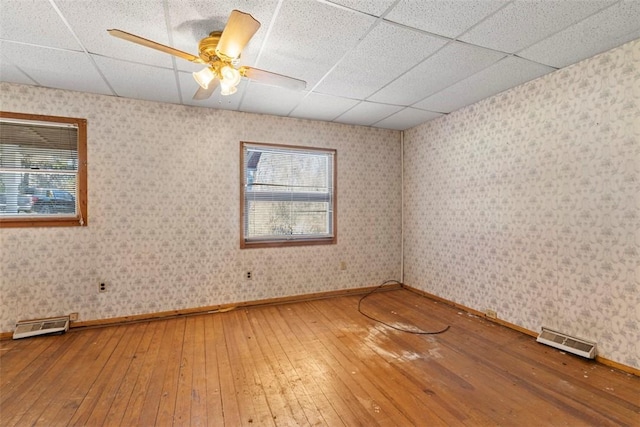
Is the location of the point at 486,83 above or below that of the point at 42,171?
above

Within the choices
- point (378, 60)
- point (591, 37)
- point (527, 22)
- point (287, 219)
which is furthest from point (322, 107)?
point (591, 37)

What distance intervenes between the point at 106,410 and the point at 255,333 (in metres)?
1.30

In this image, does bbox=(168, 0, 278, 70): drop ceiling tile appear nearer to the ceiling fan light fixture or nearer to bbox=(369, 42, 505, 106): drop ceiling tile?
the ceiling fan light fixture

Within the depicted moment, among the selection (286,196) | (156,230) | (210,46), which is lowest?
(156,230)

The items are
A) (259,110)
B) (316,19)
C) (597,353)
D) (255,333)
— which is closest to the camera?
(316,19)

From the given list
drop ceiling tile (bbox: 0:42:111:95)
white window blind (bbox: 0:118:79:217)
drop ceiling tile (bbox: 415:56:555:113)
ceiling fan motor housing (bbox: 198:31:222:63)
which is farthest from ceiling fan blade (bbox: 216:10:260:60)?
white window blind (bbox: 0:118:79:217)

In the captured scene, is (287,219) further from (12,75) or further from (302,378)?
(12,75)

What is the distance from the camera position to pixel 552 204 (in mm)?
2609

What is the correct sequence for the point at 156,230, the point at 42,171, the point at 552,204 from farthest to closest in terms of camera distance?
the point at 156,230 → the point at 42,171 → the point at 552,204

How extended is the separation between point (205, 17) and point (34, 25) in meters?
1.19

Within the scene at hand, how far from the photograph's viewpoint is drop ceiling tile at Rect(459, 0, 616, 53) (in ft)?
5.62

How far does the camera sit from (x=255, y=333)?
2891 millimetres

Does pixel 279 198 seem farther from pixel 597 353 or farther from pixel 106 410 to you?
pixel 597 353

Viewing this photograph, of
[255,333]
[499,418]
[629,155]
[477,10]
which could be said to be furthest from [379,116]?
[499,418]
